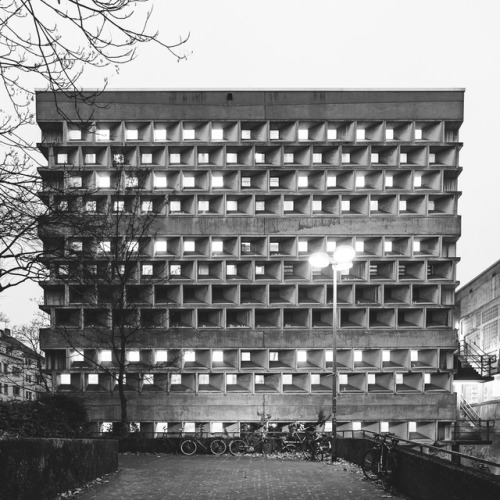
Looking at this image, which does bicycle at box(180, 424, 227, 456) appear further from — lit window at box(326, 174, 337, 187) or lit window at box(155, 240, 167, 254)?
lit window at box(326, 174, 337, 187)

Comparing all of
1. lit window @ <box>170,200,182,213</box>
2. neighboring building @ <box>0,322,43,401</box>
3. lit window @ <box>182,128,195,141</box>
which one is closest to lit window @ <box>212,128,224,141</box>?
lit window @ <box>182,128,195,141</box>

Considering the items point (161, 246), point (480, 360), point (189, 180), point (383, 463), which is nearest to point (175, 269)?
point (161, 246)

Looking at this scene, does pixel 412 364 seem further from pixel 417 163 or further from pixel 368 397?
pixel 417 163

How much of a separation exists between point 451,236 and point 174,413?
2499cm

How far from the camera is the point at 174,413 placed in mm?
47188

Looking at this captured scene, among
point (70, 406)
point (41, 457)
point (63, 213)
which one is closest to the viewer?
point (41, 457)

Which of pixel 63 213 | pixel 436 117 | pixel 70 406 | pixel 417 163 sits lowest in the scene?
pixel 70 406

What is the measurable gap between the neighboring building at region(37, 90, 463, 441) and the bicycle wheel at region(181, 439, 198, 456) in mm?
19109

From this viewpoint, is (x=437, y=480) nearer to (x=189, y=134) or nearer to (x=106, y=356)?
(x=106, y=356)

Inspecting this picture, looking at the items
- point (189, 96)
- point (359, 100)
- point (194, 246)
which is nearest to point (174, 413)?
point (194, 246)

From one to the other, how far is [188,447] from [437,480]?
19.5m

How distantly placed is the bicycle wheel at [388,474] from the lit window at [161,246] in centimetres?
3675

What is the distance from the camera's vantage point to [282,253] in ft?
162

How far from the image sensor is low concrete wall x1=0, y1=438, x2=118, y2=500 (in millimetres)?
8961
